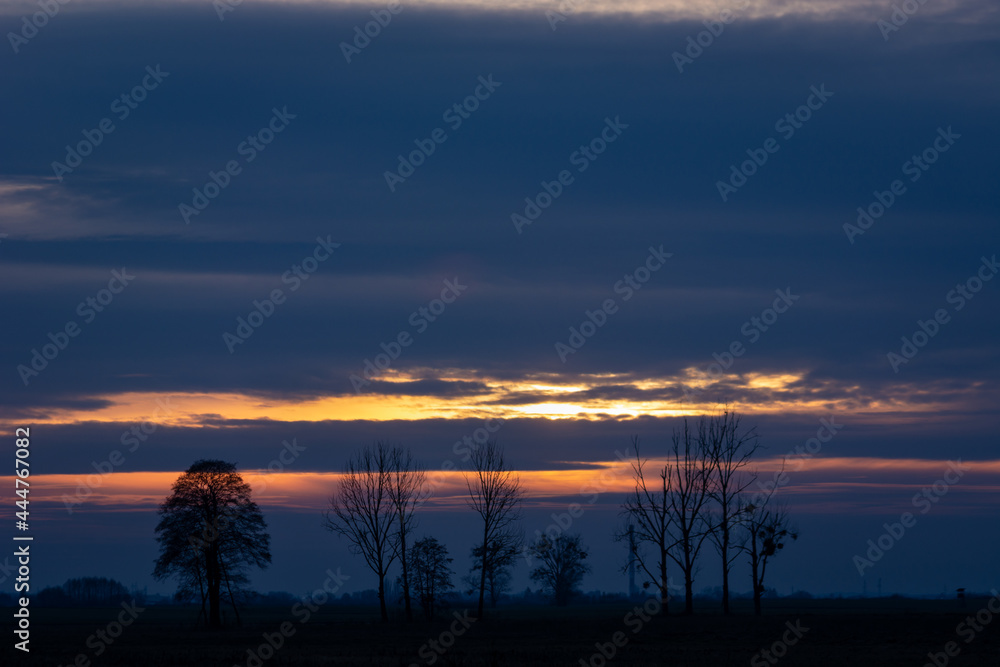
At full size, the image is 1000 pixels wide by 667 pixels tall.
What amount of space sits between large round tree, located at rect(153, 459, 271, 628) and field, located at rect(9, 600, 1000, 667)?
657cm

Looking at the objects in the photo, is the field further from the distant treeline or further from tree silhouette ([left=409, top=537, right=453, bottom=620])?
the distant treeline

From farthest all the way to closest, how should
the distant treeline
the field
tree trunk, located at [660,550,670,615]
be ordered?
the distant treeline → tree trunk, located at [660,550,670,615] → the field

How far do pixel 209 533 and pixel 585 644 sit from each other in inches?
1324

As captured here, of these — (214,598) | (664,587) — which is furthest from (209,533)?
(664,587)

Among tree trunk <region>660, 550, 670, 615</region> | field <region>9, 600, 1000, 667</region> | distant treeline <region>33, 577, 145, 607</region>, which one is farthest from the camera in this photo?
distant treeline <region>33, 577, 145, 607</region>

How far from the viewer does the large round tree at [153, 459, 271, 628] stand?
67625mm

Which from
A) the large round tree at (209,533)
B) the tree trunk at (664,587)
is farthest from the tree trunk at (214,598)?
the tree trunk at (664,587)

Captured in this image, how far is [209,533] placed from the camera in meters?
68.0

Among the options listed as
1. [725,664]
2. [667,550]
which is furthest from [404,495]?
[725,664]

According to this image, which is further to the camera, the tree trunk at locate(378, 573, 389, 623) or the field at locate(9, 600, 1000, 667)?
the tree trunk at locate(378, 573, 389, 623)

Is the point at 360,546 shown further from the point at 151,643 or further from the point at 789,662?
the point at 789,662

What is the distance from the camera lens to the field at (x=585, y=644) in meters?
36.4

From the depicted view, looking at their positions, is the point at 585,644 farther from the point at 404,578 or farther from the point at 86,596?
the point at 86,596

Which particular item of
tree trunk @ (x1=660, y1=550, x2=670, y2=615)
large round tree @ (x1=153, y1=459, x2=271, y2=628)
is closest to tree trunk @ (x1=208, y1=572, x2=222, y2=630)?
large round tree @ (x1=153, y1=459, x2=271, y2=628)
